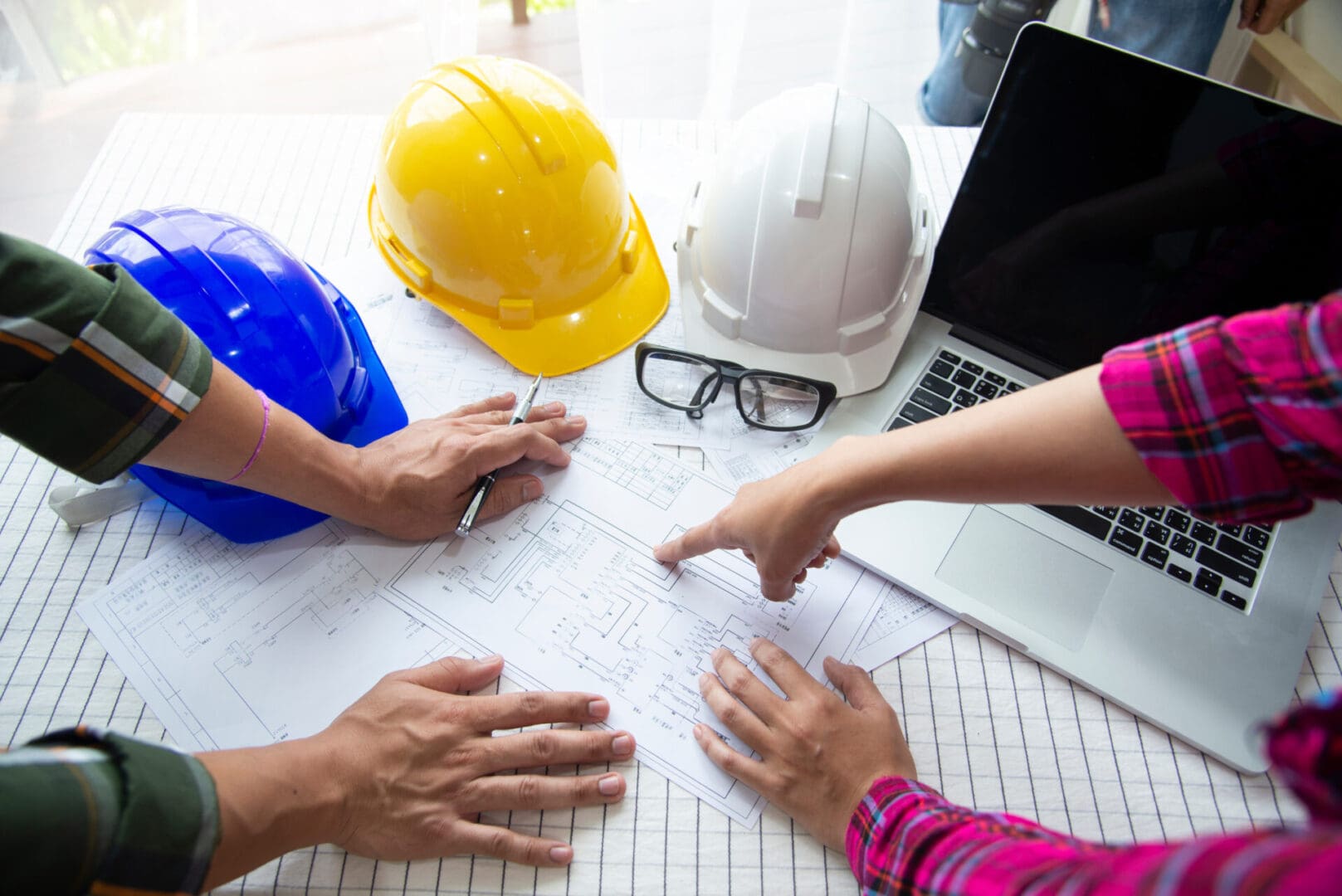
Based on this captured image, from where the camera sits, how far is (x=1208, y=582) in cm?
82

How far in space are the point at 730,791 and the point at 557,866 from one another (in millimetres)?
169

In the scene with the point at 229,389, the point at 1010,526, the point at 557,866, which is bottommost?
the point at 557,866

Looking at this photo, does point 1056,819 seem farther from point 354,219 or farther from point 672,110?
point 672,110

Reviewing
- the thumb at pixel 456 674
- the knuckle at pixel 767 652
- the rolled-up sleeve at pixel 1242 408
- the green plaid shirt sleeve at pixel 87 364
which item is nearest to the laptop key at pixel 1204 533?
the rolled-up sleeve at pixel 1242 408

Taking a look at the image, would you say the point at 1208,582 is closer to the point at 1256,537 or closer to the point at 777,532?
the point at 1256,537

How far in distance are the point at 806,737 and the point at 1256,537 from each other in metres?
0.54

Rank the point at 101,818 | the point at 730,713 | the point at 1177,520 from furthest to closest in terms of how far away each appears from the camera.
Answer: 1. the point at 1177,520
2. the point at 730,713
3. the point at 101,818

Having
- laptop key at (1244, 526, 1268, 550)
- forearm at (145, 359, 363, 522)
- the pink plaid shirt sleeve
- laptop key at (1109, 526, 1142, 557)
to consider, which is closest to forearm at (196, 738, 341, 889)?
forearm at (145, 359, 363, 522)

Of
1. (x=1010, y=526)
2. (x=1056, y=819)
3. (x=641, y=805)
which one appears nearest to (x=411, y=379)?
(x=641, y=805)

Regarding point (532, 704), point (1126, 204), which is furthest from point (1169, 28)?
point (532, 704)

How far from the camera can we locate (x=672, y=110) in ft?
6.79

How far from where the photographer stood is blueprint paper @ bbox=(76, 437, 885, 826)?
2.56ft

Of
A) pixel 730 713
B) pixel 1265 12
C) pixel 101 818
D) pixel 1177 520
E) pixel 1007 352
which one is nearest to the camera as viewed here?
pixel 101 818

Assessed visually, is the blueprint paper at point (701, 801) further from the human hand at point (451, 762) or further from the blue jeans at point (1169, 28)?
the blue jeans at point (1169, 28)
